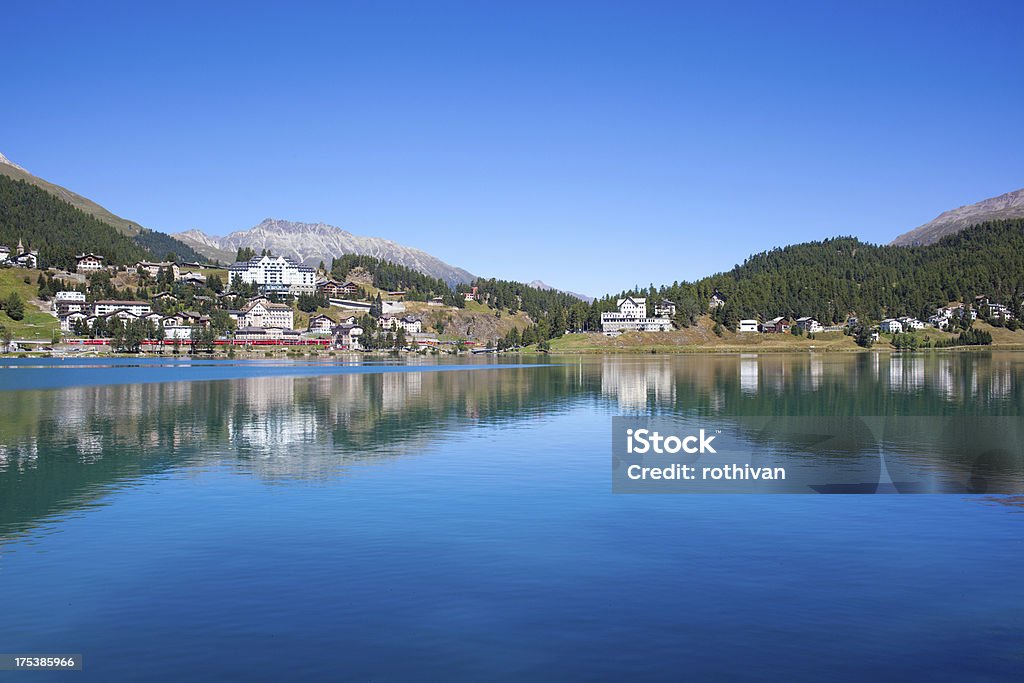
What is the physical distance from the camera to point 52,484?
115 ft

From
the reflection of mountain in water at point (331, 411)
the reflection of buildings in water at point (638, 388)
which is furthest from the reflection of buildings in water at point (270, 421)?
the reflection of buildings in water at point (638, 388)

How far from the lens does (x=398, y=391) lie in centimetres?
9306

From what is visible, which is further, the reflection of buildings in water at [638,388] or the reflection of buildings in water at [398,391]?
the reflection of buildings in water at [638,388]

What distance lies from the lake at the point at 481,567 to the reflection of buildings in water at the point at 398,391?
2513cm

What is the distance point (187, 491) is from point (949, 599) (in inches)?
1097

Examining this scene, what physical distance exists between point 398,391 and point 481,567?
2828 inches

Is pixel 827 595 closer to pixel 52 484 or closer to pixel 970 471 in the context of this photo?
pixel 970 471

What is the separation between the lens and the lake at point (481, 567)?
637 inches

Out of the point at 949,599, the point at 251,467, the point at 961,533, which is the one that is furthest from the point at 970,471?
the point at 251,467

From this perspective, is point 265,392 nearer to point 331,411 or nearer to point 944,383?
point 331,411

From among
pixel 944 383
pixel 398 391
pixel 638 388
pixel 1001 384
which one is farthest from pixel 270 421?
pixel 1001 384

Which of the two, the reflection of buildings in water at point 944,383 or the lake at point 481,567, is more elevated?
the reflection of buildings in water at point 944,383

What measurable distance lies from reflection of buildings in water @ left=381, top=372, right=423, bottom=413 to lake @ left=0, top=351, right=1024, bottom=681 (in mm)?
25129

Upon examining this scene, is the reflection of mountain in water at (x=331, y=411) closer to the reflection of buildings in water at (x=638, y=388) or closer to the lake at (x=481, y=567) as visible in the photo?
the reflection of buildings in water at (x=638, y=388)
